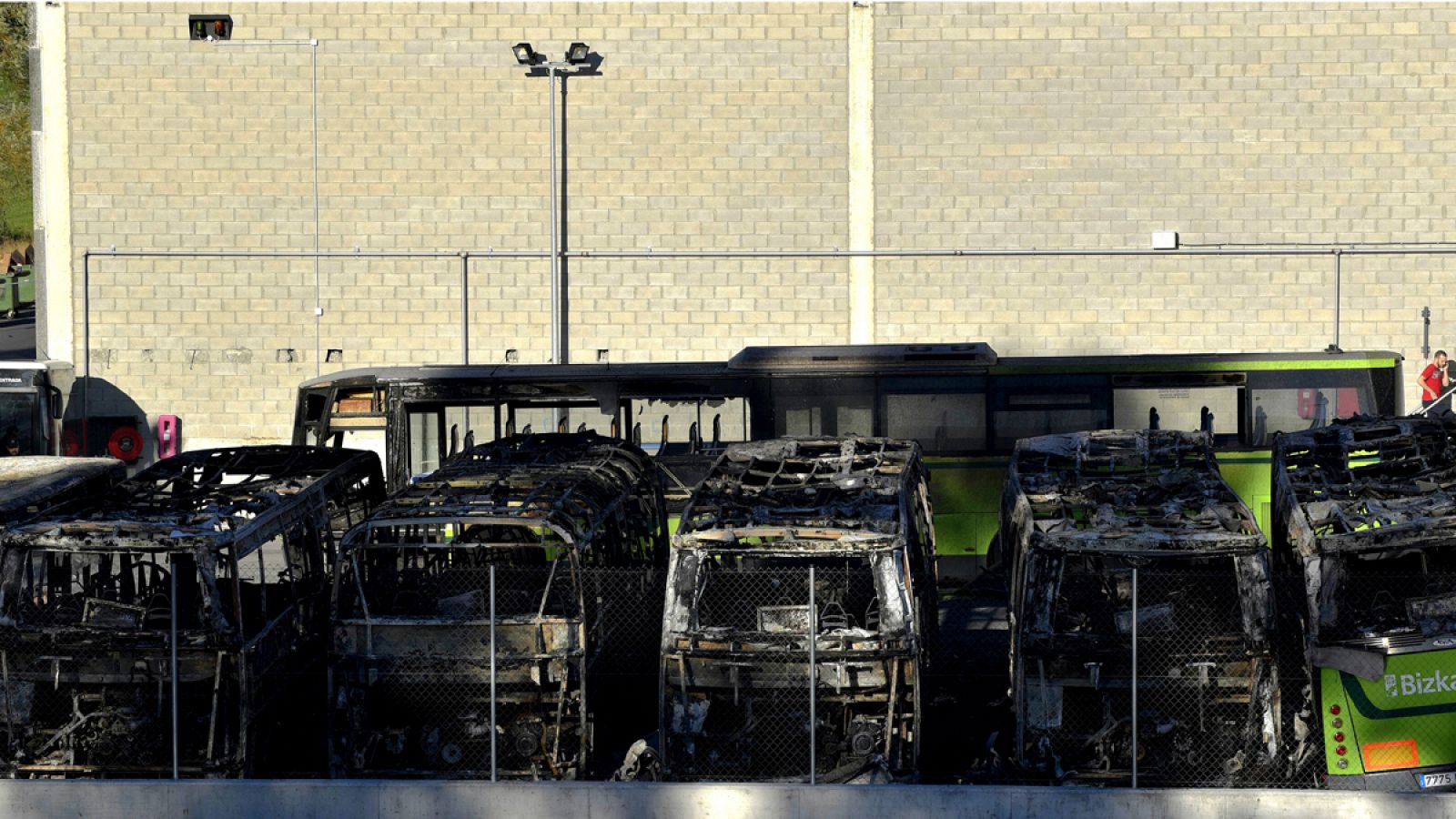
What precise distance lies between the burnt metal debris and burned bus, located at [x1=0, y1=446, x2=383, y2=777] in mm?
862

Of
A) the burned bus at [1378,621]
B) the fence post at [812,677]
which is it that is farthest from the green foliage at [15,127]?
the burned bus at [1378,621]

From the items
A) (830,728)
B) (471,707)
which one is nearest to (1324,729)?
(830,728)

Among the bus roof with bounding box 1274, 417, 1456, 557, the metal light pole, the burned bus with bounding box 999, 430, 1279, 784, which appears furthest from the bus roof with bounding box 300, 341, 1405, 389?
the burned bus with bounding box 999, 430, 1279, 784

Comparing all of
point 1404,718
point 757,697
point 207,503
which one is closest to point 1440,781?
point 1404,718

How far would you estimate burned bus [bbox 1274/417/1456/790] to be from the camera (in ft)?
35.4

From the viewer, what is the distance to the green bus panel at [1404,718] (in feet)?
35.4

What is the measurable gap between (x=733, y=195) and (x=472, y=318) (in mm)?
5013

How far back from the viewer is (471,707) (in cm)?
1180

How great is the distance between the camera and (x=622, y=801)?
10078 millimetres

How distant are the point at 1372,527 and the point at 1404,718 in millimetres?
1454

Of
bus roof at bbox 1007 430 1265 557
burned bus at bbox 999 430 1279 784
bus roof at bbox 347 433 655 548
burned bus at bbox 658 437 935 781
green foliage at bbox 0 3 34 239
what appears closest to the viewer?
burned bus at bbox 999 430 1279 784

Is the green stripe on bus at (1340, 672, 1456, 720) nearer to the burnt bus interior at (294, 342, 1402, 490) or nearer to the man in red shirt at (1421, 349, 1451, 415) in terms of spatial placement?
the burnt bus interior at (294, 342, 1402, 490)

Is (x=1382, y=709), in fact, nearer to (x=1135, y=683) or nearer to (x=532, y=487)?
(x=1135, y=683)

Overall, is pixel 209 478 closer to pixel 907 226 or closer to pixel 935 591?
pixel 935 591
